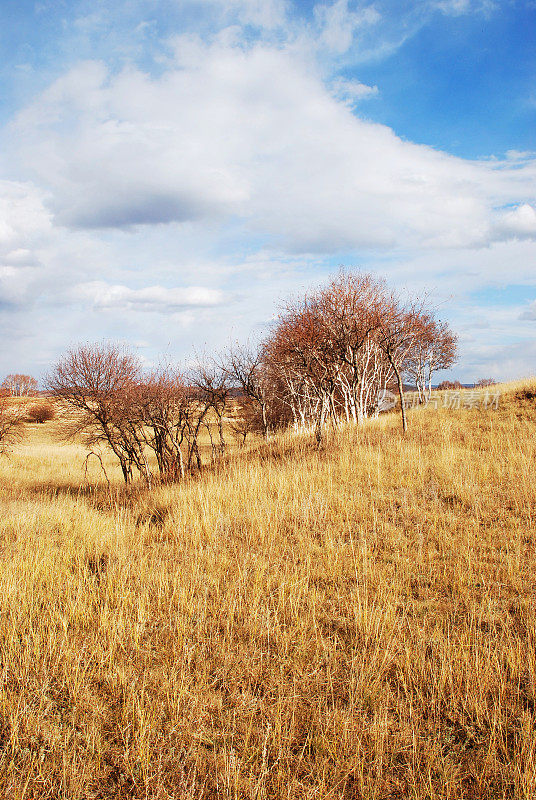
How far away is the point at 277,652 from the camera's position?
4016 mm

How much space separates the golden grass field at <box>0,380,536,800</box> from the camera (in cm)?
281

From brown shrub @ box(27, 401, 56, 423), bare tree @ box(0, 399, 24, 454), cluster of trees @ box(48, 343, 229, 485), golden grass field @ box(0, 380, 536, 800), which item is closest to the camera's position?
golden grass field @ box(0, 380, 536, 800)

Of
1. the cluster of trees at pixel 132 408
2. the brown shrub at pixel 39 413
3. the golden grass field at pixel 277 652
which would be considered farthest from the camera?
the brown shrub at pixel 39 413

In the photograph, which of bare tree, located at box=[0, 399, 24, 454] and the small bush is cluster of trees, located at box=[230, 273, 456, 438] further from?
the small bush

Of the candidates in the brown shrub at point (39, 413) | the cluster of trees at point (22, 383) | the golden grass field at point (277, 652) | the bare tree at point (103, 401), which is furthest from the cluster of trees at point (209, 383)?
the cluster of trees at point (22, 383)

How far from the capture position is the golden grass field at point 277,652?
2807 mm

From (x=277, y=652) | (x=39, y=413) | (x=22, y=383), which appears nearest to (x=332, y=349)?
(x=277, y=652)

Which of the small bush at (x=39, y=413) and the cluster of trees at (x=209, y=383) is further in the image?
the small bush at (x=39, y=413)

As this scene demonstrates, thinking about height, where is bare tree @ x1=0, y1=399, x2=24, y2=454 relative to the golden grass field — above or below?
above

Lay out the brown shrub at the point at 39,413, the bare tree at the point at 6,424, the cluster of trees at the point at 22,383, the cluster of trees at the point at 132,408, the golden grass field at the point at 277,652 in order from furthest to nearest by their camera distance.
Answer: the cluster of trees at the point at 22,383
the brown shrub at the point at 39,413
the bare tree at the point at 6,424
the cluster of trees at the point at 132,408
the golden grass field at the point at 277,652

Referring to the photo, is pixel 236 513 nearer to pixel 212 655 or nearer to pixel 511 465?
pixel 212 655

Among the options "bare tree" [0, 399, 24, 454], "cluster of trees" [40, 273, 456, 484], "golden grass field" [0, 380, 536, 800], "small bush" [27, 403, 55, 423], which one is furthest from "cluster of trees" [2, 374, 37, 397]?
"golden grass field" [0, 380, 536, 800]

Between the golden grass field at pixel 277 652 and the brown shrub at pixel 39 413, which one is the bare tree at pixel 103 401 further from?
the brown shrub at pixel 39 413

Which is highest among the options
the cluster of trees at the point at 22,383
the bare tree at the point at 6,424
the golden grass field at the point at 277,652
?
the cluster of trees at the point at 22,383
